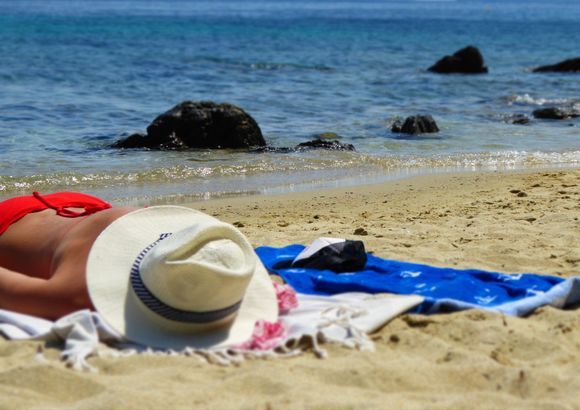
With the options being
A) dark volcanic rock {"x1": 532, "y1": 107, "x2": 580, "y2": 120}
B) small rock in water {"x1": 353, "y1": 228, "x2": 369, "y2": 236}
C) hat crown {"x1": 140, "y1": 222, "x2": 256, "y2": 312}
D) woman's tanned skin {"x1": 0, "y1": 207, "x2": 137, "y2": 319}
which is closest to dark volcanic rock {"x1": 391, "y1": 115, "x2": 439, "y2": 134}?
dark volcanic rock {"x1": 532, "y1": 107, "x2": 580, "y2": 120}

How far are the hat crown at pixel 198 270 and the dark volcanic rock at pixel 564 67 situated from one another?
2295 centimetres

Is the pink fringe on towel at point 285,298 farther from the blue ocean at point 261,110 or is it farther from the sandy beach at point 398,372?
the blue ocean at point 261,110

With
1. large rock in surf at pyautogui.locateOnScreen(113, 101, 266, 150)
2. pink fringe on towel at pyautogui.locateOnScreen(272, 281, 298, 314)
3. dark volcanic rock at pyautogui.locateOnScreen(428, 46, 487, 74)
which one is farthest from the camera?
dark volcanic rock at pyautogui.locateOnScreen(428, 46, 487, 74)

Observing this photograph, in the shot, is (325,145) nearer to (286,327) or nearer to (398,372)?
(286,327)

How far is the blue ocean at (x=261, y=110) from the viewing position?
32.6ft

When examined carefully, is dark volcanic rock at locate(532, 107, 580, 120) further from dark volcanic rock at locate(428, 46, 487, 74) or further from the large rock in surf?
dark volcanic rock at locate(428, 46, 487, 74)

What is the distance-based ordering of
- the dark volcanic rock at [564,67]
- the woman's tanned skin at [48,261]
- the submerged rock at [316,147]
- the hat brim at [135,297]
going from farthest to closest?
the dark volcanic rock at [564,67], the submerged rock at [316,147], the woman's tanned skin at [48,261], the hat brim at [135,297]

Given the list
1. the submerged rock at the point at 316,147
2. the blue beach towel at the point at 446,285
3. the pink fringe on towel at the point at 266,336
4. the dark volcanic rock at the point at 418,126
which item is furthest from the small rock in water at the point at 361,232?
the dark volcanic rock at the point at 418,126

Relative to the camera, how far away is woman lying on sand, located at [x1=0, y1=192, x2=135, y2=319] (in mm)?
4172

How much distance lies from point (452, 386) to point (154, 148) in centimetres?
848

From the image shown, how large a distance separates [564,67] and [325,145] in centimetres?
1608

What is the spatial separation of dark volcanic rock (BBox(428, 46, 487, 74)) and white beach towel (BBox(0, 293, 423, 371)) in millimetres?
21295

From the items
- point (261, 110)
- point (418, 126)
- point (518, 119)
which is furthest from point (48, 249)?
point (518, 119)

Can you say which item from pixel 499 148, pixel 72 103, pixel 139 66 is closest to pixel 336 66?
pixel 139 66
